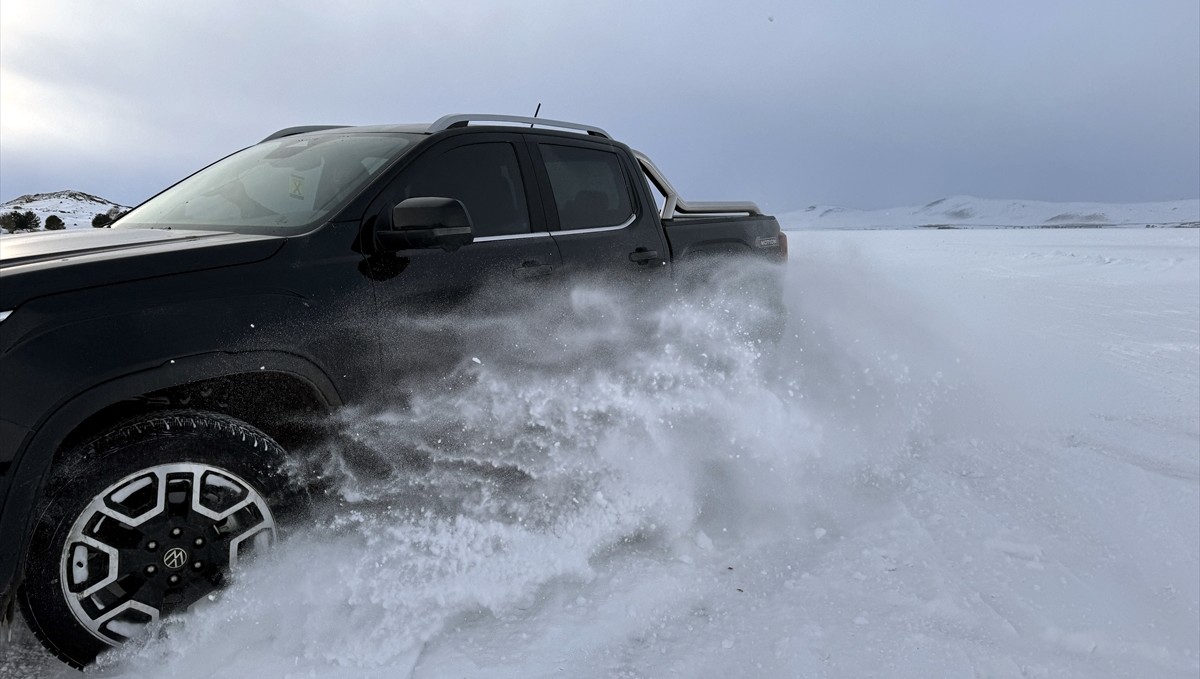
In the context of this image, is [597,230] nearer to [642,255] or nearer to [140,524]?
[642,255]

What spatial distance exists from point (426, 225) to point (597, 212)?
1.61 metres

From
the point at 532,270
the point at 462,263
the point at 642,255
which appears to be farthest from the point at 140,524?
the point at 642,255

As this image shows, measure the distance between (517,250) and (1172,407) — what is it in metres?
5.17

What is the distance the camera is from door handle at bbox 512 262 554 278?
3.65 m

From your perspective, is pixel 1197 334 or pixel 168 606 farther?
pixel 1197 334

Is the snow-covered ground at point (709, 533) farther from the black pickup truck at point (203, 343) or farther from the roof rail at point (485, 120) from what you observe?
the roof rail at point (485, 120)

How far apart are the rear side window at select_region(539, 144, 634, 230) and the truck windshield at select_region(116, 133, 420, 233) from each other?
2.86ft

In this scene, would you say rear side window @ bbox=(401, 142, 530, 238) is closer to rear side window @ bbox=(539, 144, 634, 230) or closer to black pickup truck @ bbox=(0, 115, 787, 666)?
black pickup truck @ bbox=(0, 115, 787, 666)

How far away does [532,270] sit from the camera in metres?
3.72

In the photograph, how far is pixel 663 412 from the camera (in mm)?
4000

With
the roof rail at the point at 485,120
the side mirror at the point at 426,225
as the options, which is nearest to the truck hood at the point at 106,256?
the side mirror at the point at 426,225

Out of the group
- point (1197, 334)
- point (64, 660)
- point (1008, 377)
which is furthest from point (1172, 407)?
point (64, 660)

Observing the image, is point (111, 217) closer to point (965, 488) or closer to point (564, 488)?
point (564, 488)

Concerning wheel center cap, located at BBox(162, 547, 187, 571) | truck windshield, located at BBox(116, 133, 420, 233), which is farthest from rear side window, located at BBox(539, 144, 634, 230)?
wheel center cap, located at BBox(162, 547, 187, 571)
